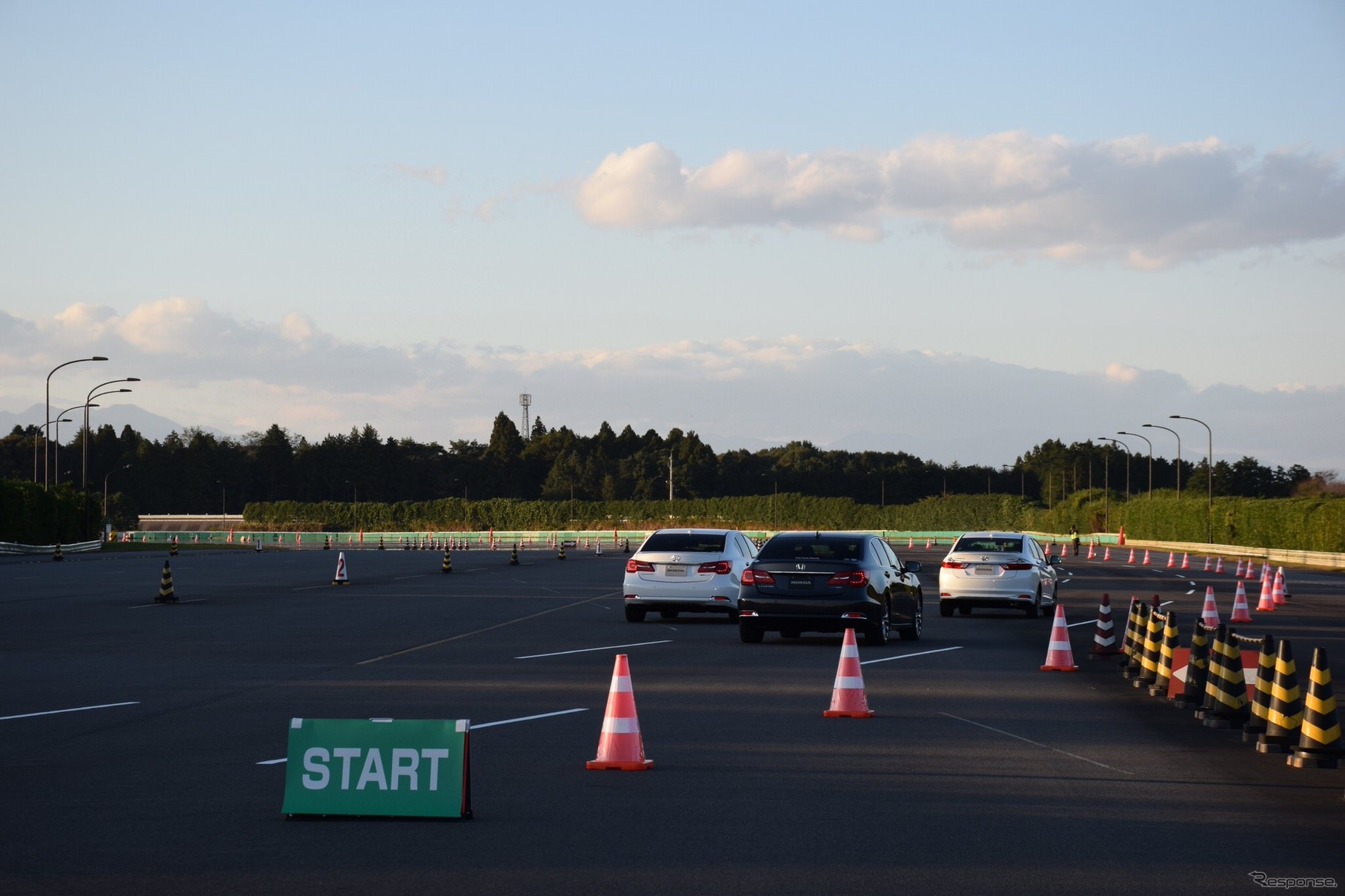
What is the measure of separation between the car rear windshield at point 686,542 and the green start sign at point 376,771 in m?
18.4

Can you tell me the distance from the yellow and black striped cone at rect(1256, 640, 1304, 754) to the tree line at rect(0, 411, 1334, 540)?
163336 millimetres

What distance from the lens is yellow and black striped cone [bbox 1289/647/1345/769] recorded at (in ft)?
36.9

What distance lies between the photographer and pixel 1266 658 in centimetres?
1235

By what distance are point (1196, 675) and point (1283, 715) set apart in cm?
320

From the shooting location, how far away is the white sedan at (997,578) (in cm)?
2934

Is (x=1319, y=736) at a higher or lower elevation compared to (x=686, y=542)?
lower

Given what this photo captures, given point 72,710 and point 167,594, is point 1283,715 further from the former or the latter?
point 167,594

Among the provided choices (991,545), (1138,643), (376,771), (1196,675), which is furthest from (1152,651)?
(991,545)

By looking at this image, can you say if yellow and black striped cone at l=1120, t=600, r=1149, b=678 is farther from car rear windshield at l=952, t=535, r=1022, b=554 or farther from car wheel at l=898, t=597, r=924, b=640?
car rear windshield at l=952, t=535, r=1022, b=554

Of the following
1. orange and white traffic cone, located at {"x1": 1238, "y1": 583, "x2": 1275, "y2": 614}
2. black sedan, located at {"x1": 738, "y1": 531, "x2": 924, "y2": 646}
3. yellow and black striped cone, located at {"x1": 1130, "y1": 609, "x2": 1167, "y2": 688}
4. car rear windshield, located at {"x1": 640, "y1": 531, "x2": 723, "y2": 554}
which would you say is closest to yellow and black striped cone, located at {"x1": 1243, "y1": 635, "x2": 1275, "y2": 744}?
yellow and black striped cone, located at {"x1": 1130, "y1": 609, "x2": 1167, "y2": 688}

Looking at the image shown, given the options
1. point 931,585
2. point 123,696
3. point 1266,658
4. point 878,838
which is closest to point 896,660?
point 1266,658

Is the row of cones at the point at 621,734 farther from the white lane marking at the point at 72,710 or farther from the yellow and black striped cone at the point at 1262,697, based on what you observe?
the white lane marking at the point at 72,710

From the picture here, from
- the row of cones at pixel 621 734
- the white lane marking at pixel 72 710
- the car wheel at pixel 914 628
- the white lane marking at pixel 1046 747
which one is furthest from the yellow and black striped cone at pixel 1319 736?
the car wheel at pixel 914 628

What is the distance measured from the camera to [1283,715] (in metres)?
12.1
